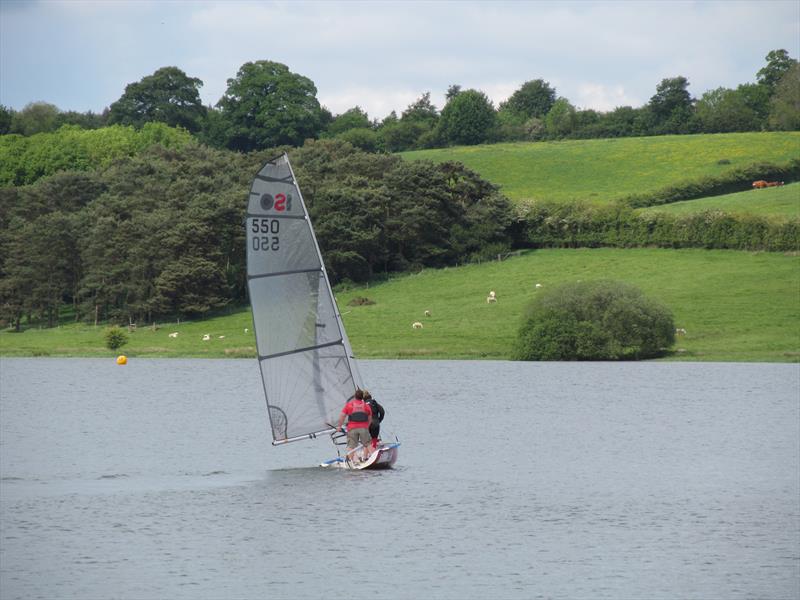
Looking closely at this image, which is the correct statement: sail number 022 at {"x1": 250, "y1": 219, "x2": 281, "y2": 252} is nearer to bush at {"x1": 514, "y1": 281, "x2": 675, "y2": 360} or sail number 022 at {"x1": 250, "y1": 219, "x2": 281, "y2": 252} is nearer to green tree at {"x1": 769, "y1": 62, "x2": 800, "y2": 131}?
bush at {"x1": 514, "y1": 281, "x2": 675, "y2": 360}

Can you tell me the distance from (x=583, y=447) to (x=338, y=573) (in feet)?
77.3

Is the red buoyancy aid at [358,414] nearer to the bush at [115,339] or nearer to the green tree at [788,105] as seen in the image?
the bush at [115,339]

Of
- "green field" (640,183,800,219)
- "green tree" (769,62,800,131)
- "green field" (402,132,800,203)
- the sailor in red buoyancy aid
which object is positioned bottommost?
Answer: the sailor in red buoyancy aid

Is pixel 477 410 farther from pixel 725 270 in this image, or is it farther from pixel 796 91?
pixel 796 91

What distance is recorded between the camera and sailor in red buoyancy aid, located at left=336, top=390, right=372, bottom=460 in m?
36.5

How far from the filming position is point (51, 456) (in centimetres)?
4475

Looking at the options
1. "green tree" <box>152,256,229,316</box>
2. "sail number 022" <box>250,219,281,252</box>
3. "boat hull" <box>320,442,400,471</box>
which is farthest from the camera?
"green tree" <box>152,256,229,316</box>

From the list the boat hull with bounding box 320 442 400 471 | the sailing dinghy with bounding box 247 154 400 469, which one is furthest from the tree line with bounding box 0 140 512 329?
the sailing dinghy with bounding box 247 154 400 469

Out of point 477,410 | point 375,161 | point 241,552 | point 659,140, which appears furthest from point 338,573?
point 659,140

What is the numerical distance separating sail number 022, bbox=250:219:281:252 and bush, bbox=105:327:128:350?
74031 millimetres

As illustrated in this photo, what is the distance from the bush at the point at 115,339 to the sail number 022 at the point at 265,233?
7403cm

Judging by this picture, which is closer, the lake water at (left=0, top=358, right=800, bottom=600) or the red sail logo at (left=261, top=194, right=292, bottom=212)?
the lake water at (left=0, top=358, right=800, bottom=600)

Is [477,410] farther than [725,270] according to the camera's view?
No

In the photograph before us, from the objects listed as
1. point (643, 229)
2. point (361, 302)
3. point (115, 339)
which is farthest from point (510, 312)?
point (115, 339)
